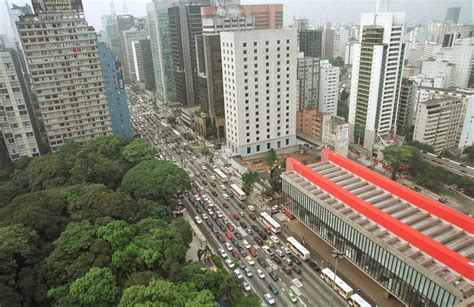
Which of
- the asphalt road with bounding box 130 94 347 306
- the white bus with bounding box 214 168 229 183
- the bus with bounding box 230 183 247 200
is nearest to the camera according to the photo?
the asphalt road with bounding box 130 94 347 306

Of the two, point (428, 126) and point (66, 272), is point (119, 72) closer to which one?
point (66, 272)

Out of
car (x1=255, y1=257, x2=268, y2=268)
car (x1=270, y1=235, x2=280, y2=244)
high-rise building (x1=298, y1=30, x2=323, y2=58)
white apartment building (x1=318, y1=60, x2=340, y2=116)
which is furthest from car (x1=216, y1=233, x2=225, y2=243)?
high-rise building (x1=298, y1=30, x2=323, y2=58)

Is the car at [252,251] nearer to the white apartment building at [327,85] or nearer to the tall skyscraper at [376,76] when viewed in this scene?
the tall skyscraper at [376,76]

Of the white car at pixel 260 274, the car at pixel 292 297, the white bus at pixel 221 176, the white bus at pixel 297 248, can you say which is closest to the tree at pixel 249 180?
the white bus at pixel 221 176

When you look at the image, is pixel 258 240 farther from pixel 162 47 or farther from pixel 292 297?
pixel 162 47

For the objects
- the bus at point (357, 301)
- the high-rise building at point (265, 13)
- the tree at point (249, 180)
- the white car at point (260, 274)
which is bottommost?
the white car at point (260, 274)

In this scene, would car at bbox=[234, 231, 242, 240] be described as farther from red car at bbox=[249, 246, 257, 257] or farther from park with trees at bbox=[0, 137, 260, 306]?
park with trees at bbox=[0, 137, 260, 306]
